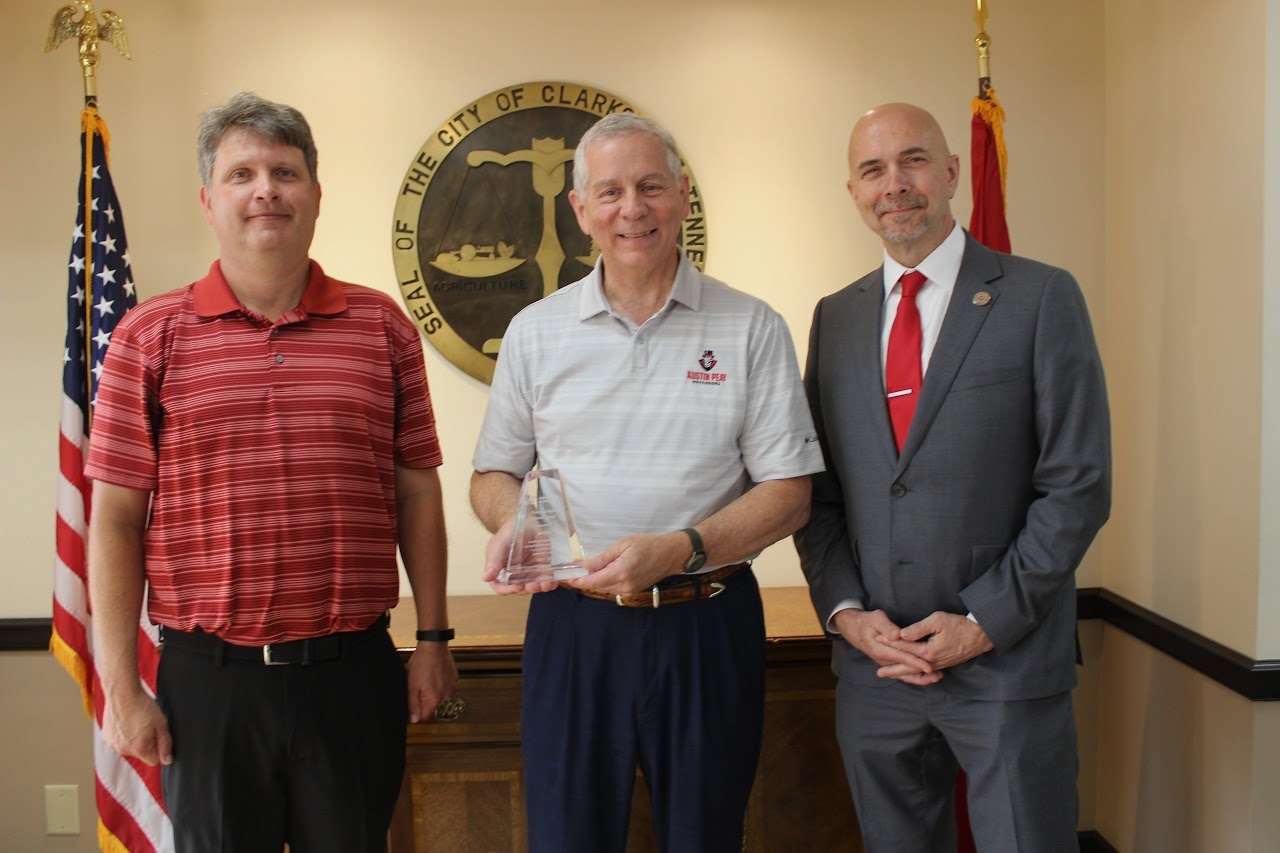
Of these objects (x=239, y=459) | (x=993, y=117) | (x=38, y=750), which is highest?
(x=993, y=117)

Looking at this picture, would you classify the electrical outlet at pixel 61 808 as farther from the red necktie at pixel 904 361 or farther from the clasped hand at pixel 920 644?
the red necktie at pixel 904 361

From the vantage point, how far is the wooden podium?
8.22 feet

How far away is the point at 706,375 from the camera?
1.82 metres

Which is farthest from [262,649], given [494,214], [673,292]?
[494,214]

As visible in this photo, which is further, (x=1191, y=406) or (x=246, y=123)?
(x=1191, y=406)

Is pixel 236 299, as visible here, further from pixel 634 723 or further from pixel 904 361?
pixel 904 361

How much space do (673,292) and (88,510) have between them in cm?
161

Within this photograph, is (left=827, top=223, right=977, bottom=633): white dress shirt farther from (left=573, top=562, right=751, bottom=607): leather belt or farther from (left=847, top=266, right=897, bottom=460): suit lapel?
(left=573, top=562, right=751, bottom=607): leather belt

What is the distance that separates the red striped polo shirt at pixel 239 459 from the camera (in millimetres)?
1683

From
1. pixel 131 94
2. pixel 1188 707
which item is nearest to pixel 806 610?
pixel 1188 707

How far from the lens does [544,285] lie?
3006mm

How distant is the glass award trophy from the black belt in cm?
32

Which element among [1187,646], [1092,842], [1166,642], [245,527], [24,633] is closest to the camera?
[245,527]

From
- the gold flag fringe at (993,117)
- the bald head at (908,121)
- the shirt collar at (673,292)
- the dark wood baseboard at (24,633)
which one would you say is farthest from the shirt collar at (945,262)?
the dark wood baseboard at (24,633)
